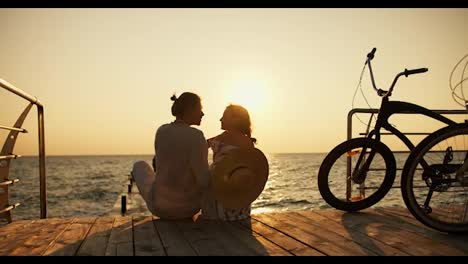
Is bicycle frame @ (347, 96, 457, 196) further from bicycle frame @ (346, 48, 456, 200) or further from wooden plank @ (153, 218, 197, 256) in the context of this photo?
wooden plank @ (153, 218, 197, 256)

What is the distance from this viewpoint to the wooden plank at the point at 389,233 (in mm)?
2878

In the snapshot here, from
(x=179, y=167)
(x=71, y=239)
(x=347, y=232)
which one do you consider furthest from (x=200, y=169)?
(x=347, y=232)

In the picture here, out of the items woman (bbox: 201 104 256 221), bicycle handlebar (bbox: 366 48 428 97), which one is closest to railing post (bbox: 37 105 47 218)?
woman (bbox: 201 104 256 221)

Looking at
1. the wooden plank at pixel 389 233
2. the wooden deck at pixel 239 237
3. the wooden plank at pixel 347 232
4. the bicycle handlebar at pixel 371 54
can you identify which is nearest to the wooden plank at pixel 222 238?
the wooden deck at pixel 239 237

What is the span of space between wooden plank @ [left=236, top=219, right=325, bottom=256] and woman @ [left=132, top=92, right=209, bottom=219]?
0.56 meters

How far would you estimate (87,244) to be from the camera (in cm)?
312

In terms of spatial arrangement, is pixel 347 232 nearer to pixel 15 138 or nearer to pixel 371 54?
pixel 371 54

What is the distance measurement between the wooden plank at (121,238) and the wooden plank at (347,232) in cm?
151

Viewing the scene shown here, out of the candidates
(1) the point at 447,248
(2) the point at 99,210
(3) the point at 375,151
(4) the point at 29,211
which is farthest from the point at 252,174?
(4) the point at 29,211

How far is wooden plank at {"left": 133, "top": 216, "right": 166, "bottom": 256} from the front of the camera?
2.86 meters

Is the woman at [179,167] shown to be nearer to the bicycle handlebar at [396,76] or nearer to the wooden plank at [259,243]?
the wooden plank at [259,243]

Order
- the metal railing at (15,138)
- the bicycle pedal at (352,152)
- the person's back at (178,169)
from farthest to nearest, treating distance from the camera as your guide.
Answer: the bicycle pedal at (352,152)
the metal railing at (15,138)
the person's back at (178,169)

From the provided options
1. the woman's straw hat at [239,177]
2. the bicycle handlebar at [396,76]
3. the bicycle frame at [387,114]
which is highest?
the bicycle handlebar at [396,76]
